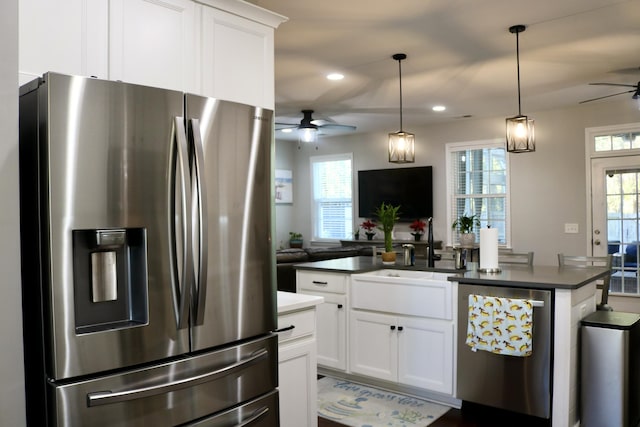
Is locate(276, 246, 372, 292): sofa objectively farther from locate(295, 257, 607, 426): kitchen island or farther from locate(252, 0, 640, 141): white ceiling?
locate(252, 0, 640, 141): white ceiling

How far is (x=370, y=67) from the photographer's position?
15.5 feet

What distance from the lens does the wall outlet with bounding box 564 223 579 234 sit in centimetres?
666

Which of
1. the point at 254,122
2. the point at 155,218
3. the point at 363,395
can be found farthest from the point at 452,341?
the point at 155,218

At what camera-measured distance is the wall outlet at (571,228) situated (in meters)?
6.66

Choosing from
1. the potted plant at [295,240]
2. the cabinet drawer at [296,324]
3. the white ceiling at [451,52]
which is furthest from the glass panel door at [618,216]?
the cabinet drawer at [296,324]

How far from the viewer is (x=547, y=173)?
6895 millimetres

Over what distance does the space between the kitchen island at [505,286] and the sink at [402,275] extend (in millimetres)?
46

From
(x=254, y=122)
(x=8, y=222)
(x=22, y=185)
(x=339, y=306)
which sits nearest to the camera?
(x=8, y=222)

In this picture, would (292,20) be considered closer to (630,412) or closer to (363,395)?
(363,395)

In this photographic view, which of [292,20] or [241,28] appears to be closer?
[241,28]

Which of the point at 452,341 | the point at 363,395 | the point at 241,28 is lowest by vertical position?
the point at 363,395

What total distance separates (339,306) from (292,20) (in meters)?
2.10

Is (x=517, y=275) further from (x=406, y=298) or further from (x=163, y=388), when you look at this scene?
(x=163, y=388)

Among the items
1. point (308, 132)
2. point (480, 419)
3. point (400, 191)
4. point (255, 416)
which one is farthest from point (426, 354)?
point (400, 191)
